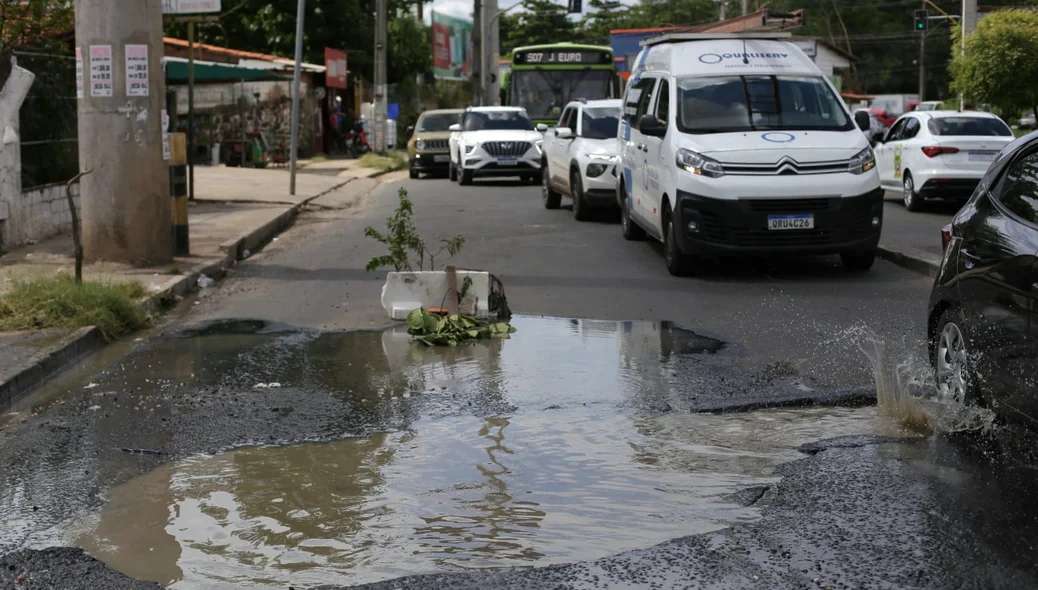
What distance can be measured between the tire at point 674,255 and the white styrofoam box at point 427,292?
2.73 metres

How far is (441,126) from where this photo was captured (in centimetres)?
3148

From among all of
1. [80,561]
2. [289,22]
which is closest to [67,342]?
[80,561]

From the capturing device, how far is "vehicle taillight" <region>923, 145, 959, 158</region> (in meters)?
18.5

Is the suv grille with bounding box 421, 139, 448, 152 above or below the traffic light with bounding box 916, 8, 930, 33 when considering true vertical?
below

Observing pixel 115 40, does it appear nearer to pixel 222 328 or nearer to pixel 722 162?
pixel 222 328

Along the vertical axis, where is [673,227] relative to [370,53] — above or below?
below

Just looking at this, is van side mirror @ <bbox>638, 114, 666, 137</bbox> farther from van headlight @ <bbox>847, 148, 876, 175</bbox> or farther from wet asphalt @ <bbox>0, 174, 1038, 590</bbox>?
van headlight @ <bbox>847, 148, 876, 175</bbox>

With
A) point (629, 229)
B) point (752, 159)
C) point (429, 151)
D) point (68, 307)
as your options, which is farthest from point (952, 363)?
point (429, 151)

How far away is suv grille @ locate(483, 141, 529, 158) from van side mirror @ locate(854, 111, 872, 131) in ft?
45.4

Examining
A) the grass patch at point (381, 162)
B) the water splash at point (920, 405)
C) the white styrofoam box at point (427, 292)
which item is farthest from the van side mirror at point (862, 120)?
the grass patch at point (381, 162)

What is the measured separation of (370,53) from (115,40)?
38.6 meters

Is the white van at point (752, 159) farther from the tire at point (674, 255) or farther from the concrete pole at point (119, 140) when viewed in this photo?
the concrete pole at point (119, 140)

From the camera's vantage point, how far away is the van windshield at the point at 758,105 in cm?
1230

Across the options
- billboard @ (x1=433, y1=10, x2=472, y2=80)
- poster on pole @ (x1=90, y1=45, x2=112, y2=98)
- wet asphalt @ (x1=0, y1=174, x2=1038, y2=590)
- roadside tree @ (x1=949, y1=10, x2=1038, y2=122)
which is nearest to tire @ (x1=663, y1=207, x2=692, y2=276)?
wet asphalt @ (x1=0, y1=174, x2=1038, y2=590)
